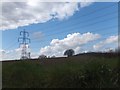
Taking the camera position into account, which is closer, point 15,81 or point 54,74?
point 54,74

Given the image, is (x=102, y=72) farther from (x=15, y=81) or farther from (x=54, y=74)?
(x=15, y=81)

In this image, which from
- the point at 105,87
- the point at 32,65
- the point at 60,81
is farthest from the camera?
the point at 32,65

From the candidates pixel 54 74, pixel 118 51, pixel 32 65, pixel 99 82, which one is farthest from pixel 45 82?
pixel 118 51

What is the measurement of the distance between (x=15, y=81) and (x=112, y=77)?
3900 millimetres

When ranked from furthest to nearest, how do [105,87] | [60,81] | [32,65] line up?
[32,65] < [60,81] < [105,87]

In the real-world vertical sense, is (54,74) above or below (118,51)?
below

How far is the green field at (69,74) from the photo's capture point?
414 inches

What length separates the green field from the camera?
10.5 meters

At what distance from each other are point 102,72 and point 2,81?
171 inches

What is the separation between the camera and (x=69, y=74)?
10.9 metres

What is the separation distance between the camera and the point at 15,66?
12617 mm

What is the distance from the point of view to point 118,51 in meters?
11.4

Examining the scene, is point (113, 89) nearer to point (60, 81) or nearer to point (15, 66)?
point (60, 81)

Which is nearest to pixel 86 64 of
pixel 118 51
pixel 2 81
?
pixel 118 51
